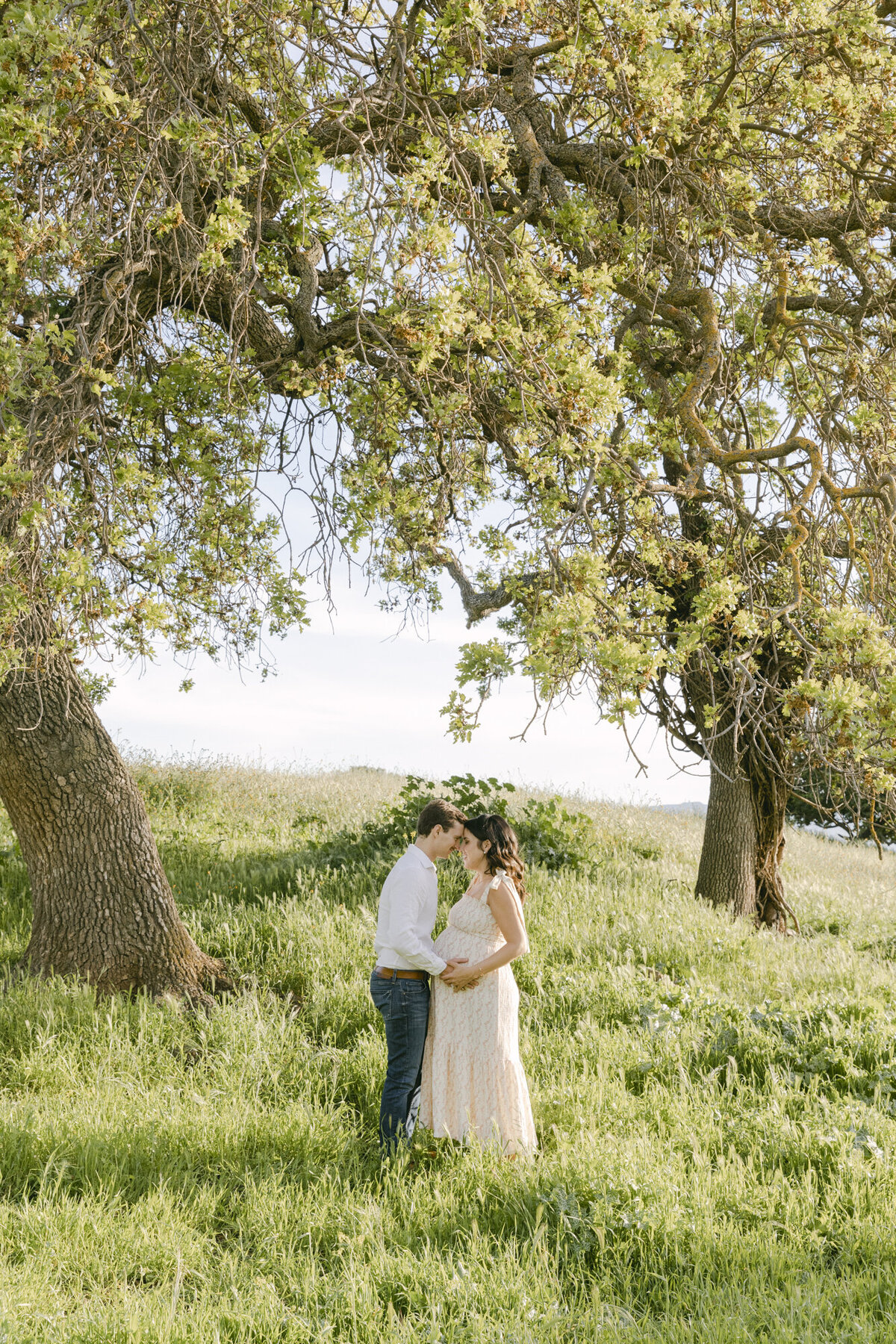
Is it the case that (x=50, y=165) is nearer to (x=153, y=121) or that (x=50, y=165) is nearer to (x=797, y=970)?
(x=153, y=121)

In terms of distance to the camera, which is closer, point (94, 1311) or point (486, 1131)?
point (94, 1311)

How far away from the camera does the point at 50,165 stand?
4695 mm

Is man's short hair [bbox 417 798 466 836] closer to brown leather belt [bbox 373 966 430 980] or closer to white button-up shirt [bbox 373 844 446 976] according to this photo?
white button-up shirt [bbox 373 844 446 976]

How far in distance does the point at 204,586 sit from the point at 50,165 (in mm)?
4732

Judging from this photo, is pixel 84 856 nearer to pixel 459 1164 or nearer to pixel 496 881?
pixel 496 881

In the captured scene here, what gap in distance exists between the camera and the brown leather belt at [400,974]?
5.04 metres

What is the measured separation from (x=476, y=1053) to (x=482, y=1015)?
0.20 m

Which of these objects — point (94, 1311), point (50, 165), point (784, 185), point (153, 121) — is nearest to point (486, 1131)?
point (94, 1311)

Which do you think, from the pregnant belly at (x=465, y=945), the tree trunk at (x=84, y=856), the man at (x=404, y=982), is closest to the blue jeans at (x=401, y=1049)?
the man at (x=404, y=982)

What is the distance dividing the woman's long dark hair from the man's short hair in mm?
87

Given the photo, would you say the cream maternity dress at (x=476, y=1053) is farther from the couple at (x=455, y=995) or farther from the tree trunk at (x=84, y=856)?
the tree trunk at (x=84, y=856)

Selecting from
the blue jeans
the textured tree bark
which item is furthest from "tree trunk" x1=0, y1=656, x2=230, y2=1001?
the textured tree bark

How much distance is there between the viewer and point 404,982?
504 cm

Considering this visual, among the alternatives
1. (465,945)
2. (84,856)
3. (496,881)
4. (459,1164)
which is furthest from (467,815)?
(459,1164)
